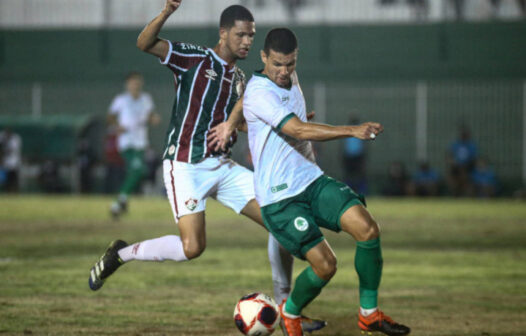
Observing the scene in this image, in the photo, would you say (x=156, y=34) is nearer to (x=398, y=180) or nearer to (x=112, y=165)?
(x=398, y=180)

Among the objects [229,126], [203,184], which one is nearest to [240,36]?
[229,126]

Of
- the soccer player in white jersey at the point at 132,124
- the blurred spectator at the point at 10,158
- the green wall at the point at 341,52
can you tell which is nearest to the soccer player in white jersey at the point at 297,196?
the soccer player in white jersey at the point at 132,124

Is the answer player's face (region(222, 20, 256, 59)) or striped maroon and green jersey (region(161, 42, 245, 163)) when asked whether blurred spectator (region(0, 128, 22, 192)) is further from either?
player's face (region(222, 20, 256, 59))

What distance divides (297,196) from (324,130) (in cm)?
57

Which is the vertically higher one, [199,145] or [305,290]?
[199,145]

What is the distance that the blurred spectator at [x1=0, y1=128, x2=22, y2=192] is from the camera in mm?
24688

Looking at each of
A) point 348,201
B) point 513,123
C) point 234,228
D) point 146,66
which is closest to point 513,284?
point 348,201

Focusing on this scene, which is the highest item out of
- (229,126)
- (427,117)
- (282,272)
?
(229,126)

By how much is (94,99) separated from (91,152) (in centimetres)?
224

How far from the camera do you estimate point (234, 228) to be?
1526cm

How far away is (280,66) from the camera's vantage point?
6031mm

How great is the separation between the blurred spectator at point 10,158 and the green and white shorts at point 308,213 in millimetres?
19931

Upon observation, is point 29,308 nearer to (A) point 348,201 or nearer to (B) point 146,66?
(A) point 348,201

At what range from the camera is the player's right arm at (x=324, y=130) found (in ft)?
18.1
